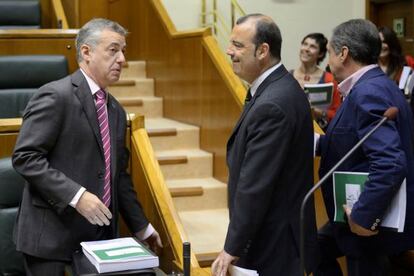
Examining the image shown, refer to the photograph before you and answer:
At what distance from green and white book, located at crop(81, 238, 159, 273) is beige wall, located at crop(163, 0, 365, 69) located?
5093 millimetres

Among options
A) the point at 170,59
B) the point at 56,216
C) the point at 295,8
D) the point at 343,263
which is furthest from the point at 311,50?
the point at 295,8

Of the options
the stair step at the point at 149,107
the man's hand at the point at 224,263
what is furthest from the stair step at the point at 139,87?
the man's hand at the point at 224,263

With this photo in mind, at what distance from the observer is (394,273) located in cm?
293

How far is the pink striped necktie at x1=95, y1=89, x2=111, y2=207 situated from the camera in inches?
88.9

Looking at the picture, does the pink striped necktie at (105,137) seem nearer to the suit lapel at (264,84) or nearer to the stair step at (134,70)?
the suit lapel at (264,84)

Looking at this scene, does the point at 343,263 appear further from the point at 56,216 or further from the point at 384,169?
the point at 56,216

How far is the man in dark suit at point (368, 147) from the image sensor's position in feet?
6.88

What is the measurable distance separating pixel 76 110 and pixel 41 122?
13 cm

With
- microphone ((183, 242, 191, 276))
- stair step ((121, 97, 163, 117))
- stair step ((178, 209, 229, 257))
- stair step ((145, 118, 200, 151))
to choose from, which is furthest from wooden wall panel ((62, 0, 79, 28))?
microphone ((183, 242, 191, 276))

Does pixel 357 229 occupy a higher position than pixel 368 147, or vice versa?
pixel 368 147

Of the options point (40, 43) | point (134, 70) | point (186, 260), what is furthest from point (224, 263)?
point (134, 70)

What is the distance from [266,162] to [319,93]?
1.82 metres

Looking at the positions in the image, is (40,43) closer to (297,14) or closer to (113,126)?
(113,126)

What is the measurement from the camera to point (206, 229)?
360cm
